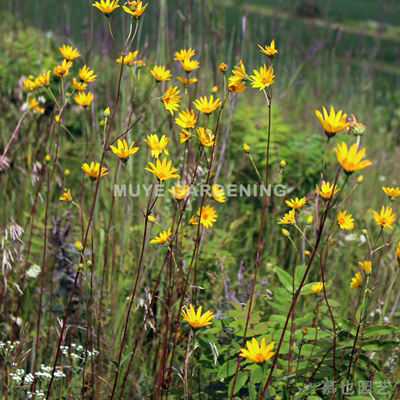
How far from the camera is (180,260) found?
64.2 inches

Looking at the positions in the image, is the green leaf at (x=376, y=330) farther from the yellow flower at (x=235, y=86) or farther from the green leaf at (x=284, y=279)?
the yellow flower at (x=235, y=86)

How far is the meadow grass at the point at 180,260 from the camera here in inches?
47.9

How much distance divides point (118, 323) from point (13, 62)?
5.99 ft

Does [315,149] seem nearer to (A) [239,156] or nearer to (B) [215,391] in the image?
(A) [239,156]

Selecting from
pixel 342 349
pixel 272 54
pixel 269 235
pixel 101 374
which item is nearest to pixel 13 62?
pixel 269 235

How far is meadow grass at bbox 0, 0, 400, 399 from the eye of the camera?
1.22 meters

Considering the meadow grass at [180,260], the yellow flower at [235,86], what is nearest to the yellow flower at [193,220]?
the meadow grass at [180,260]

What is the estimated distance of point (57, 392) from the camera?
61.6 inches

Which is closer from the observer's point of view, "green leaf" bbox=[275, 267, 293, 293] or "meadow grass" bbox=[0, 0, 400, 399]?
"meadow grass" bbox=[0, 0, 400, 399]

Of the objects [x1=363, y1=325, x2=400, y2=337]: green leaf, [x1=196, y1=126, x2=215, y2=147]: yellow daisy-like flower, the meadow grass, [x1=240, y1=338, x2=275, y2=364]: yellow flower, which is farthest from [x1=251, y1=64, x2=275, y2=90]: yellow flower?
[x1=363, y1=325, x2=400, y2=337]: green leaf

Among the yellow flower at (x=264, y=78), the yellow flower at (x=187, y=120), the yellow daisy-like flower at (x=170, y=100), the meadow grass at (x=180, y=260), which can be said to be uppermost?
the yellow flower at (x=264, y=78)

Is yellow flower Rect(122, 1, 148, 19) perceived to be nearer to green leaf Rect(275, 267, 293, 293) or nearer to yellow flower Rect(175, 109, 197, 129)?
yellow flower Rect(175, 109, 197, 129)

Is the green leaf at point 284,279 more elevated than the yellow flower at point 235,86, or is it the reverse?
the yellow flower at point 235,86

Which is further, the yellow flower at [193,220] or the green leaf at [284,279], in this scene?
the green leaf at [284,279]
